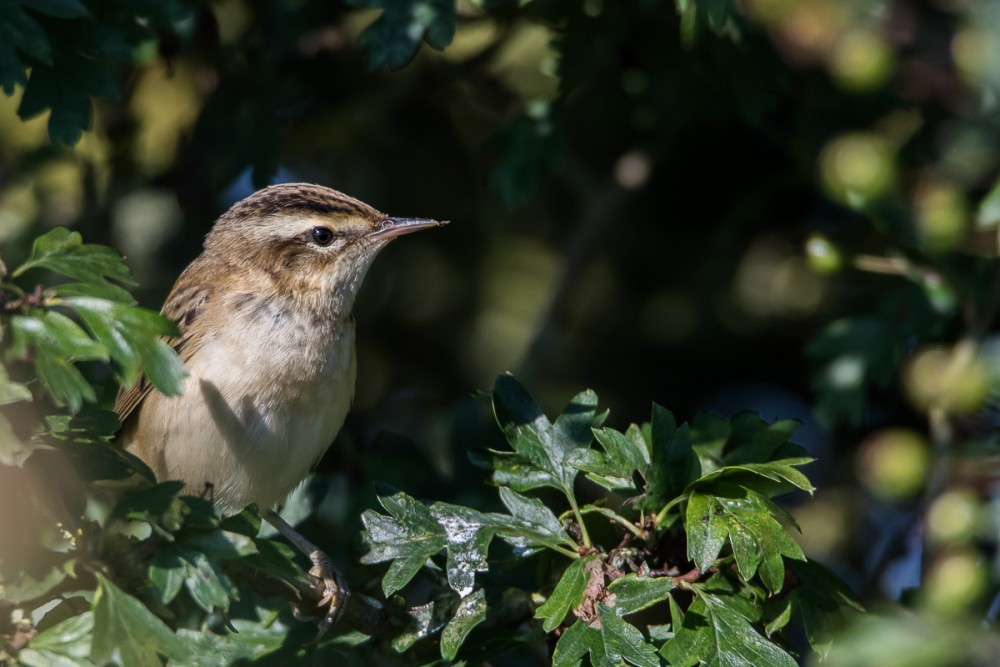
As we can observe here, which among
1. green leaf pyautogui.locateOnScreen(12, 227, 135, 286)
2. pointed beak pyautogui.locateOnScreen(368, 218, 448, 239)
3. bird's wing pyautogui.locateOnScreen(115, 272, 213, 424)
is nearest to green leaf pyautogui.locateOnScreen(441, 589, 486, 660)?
green leaf pyautogui.locateOnScreen(12, 227, 135, 286)

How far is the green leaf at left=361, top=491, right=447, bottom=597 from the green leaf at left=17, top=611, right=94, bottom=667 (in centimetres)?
71

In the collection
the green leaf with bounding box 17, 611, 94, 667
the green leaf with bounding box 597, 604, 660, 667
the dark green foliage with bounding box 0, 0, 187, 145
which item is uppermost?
the dark green foliage with bounding box 0, 0, 187, 145

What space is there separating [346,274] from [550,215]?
237 cm

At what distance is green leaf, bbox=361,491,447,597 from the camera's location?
3.23 meters

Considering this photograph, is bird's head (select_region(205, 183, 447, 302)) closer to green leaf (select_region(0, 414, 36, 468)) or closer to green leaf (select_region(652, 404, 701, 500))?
green leaf (select_region(652, 404, 701, 500))

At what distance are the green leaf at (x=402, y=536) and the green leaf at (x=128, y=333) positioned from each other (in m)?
0.68

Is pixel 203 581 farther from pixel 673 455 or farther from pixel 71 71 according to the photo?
pixel 71 71

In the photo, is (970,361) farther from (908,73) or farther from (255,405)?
(255,405)

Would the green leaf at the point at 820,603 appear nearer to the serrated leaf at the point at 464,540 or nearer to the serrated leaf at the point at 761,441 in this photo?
the serrated leaf at the point at 761,441

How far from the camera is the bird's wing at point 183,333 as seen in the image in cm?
445

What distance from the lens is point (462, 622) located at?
3.30 m

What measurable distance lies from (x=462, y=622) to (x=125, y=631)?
893mm

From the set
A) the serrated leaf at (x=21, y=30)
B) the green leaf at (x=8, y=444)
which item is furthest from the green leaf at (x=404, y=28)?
the green leaf at (x=8, y=444)

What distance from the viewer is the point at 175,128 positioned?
6.05 meters
